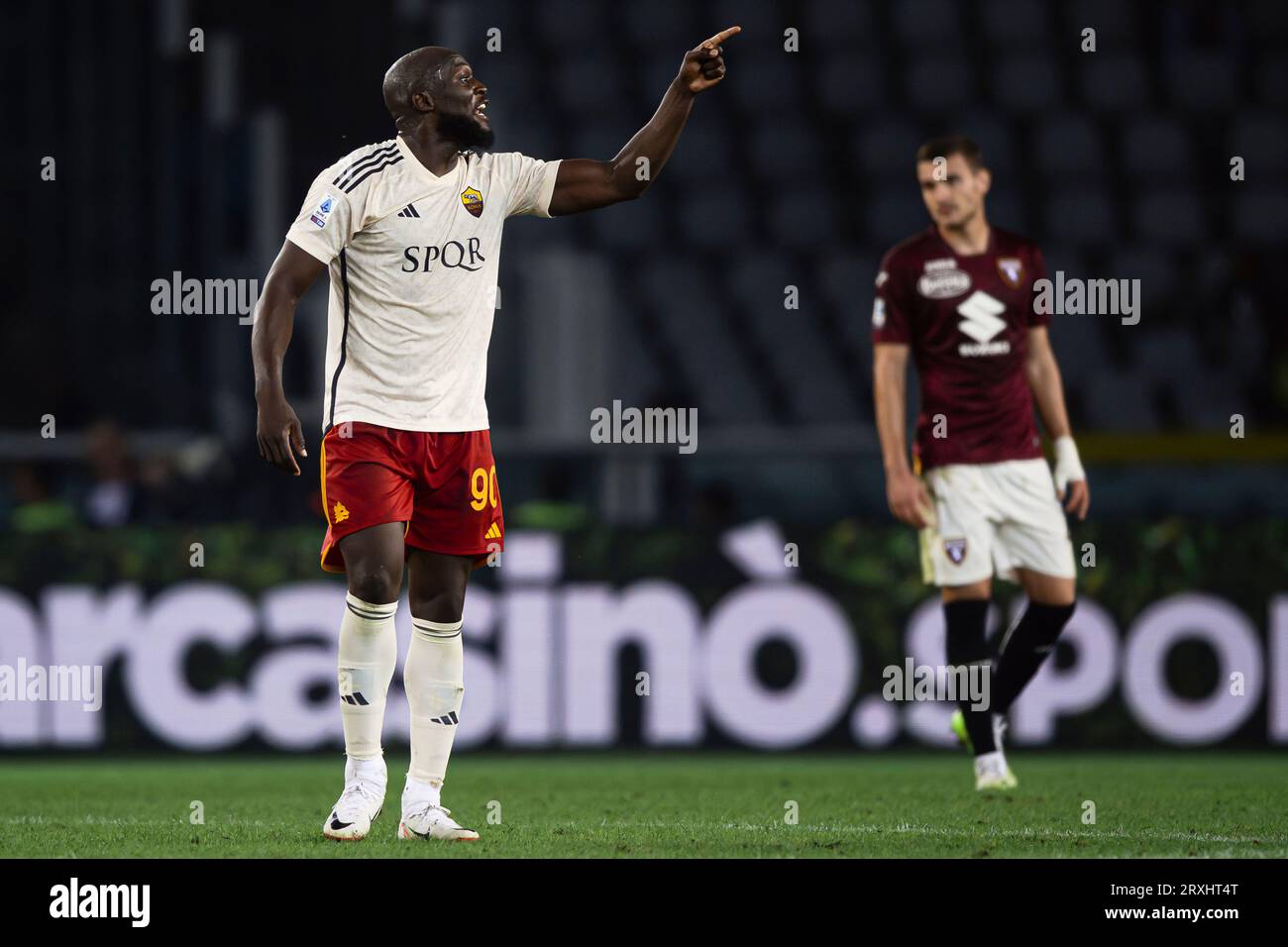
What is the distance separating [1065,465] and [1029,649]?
61 cm

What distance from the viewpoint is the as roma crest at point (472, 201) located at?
5.12 metres

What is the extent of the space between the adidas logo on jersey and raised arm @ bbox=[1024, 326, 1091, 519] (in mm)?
180

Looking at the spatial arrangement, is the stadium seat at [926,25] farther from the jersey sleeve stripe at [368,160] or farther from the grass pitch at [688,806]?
the jersey sleeve stripe at [368,160]

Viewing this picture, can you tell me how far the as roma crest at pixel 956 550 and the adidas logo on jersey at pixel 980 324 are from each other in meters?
0.58

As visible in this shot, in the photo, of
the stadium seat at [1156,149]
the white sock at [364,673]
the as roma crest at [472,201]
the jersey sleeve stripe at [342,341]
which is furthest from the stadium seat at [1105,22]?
the white sock at [364,673]

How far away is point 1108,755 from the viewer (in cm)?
820

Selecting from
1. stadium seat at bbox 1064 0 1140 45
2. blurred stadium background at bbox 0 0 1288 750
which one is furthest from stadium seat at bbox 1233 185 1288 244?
stadium seat at bbox 1064 0 1140 45

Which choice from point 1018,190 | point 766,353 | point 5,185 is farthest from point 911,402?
point 5,185

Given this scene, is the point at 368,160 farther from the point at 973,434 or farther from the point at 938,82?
the point at 938,82

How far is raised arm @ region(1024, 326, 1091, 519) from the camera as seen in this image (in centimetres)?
643

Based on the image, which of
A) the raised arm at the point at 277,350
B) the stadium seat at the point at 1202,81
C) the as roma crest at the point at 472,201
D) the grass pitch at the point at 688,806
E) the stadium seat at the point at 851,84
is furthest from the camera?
the stadium seat at the point at 851,84

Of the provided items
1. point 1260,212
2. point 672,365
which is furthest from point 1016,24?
point 672,365
